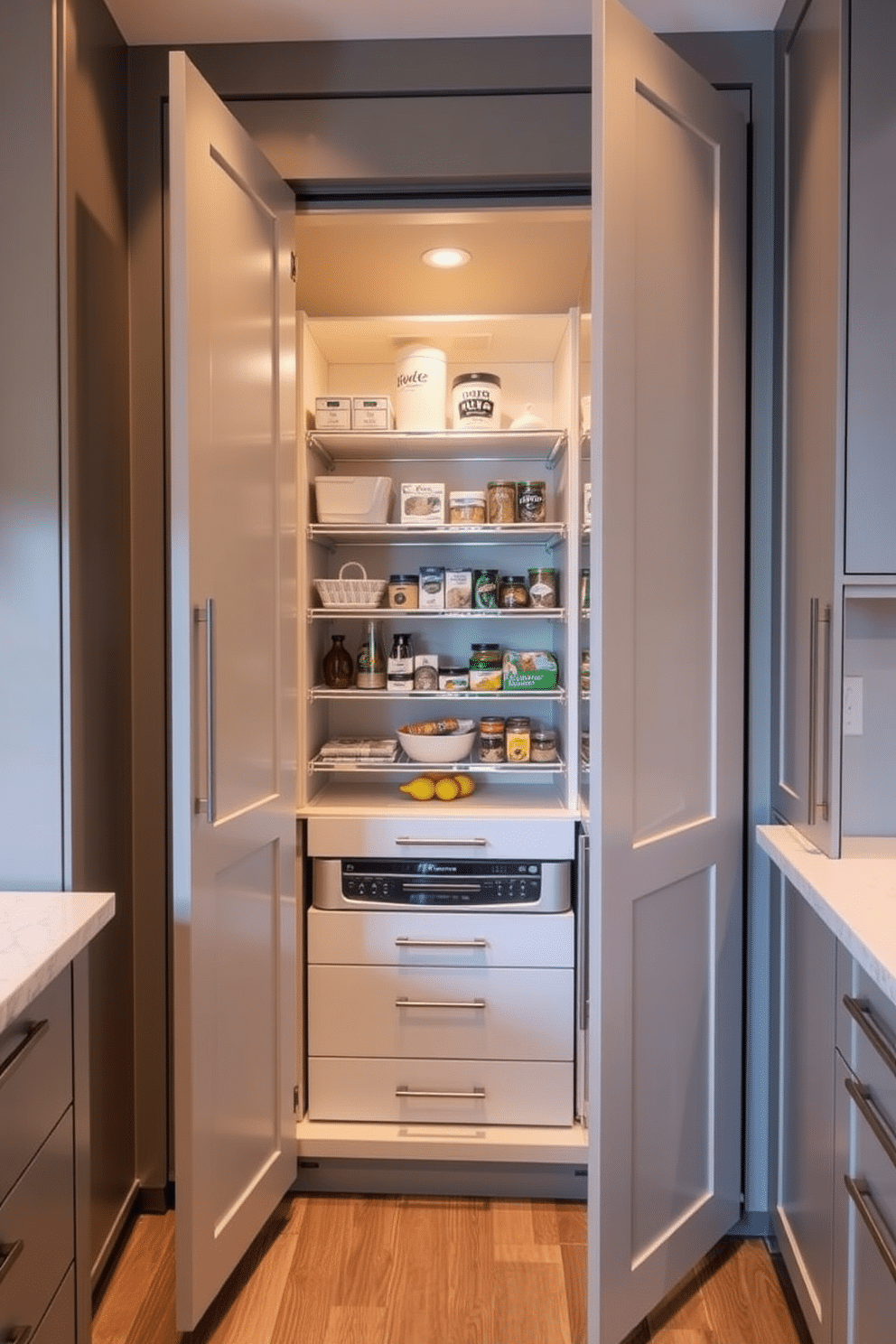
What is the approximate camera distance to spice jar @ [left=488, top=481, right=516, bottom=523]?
8.08ft

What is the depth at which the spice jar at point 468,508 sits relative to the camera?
2.46 meters

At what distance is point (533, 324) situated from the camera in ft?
7.91

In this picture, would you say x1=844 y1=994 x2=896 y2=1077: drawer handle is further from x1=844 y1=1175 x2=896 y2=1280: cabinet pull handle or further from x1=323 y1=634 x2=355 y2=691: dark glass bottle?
x1=323 y1=634 x2=355 y2=691: dark glass bottle

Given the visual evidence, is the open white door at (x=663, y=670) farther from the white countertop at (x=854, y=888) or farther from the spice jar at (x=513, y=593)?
the spice jar at (x=513, y=593)

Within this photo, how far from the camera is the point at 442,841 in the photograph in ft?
7.25

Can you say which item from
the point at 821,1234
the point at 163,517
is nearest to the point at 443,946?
the point at 821,1234

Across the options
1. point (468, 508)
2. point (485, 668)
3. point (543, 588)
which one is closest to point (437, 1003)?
point (485, 668)

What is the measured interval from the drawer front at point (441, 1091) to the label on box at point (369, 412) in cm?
156

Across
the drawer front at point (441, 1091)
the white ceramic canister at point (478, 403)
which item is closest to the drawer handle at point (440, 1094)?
the drawer front at point (441, 1091)

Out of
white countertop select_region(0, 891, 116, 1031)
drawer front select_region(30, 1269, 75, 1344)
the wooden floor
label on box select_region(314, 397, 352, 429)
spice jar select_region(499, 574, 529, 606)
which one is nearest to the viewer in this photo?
white countertop select_region(0, 891, 116, 1031)

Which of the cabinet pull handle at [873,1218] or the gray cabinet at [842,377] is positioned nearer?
the cabinet pull handle at [873,1218]

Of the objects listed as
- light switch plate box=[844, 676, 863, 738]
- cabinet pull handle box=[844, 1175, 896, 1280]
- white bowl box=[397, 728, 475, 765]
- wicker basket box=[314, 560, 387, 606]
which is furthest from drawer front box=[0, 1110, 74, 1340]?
light switch plate box=[844, 676, 863, 738]

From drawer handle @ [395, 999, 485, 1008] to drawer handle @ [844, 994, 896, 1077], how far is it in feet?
3.28

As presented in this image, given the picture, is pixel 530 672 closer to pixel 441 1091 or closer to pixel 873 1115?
pixel 441 1091
